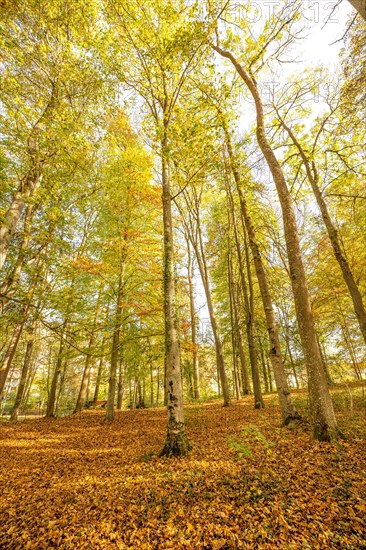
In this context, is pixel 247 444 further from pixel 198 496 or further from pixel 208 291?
pixel 208 291

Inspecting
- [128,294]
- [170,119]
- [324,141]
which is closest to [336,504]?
[128,294]

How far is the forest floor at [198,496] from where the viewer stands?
2852 mm

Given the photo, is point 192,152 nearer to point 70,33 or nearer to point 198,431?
point 70,33

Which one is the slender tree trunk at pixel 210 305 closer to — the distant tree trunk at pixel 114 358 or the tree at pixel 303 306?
the distant tree trunk at pixel 114 358

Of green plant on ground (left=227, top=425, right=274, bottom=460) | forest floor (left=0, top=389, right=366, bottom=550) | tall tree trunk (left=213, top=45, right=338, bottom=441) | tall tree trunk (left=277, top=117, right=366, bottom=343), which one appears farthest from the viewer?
tall tree trunk (left=277, top=117, right=366, bottom=343)

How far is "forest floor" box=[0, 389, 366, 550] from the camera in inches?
112

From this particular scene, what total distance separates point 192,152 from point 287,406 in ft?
25.4

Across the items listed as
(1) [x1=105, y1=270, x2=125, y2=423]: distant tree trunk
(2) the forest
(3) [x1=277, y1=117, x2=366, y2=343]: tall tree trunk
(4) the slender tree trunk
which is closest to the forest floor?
(2) the forest

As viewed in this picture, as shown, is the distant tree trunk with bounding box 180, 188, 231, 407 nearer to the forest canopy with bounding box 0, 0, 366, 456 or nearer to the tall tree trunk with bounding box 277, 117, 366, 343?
the forest canopy with bounding box 0, 0, 366, 456

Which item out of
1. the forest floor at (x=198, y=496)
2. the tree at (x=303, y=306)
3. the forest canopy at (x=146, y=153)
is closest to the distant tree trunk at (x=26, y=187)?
the forest canopy at (x=146, y=153)

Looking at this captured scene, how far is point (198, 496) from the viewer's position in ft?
12.0

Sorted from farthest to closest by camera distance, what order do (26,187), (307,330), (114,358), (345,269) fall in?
1. (114,358)
2. (345,269)
3. (26,187)
4. (307,330)

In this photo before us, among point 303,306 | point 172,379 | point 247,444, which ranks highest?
point 303,306

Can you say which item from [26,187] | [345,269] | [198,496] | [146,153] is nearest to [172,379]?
[198,496]
